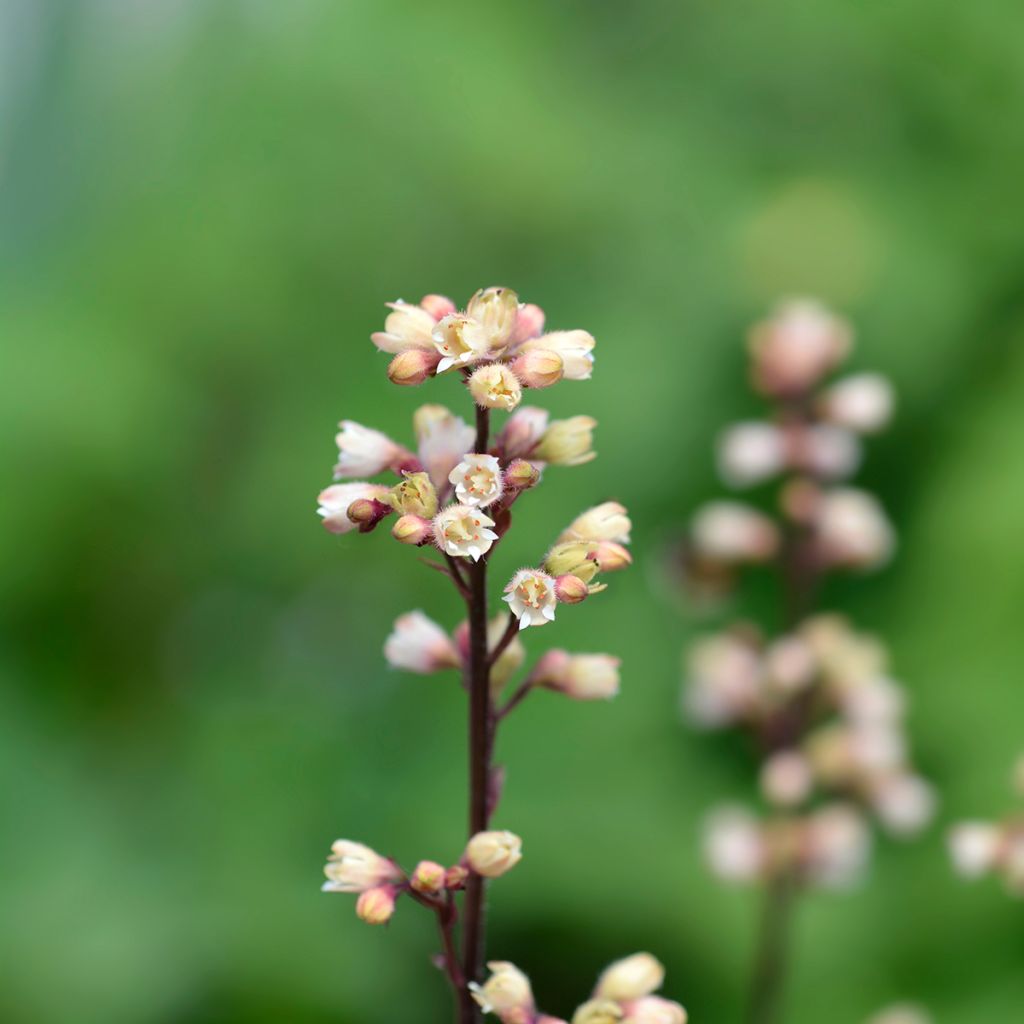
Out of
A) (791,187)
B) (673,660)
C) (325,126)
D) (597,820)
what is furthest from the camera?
(325,126)

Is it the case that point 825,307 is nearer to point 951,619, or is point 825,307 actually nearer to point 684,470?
point 684,470

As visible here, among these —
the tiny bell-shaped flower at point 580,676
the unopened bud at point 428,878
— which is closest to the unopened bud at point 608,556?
the tiny bell-shaped flower at point 580,676

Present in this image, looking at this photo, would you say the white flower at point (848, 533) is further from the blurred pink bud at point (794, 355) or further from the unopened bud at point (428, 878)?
the unopened bud at point (428, 878)

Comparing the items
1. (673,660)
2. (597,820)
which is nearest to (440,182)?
(673,660)

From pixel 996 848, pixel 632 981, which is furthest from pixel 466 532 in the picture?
pixel 996 848

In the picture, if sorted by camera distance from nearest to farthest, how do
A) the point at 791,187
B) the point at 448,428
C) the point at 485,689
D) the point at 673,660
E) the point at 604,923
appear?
the point at 485,689 < the point at 448,428 < the point at 604,923 < the point at 673,660 < the point at 791,187

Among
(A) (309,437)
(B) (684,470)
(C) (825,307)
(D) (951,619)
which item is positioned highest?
(C) (825,307)

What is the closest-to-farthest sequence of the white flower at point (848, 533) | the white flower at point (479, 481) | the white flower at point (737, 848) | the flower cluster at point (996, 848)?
the white flower at point (479, 481) → the flower cluster at point (996, 848) → the white flower at point (848, 533) → the white flower at point (737, 848)
